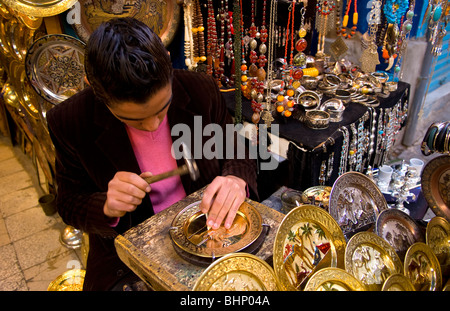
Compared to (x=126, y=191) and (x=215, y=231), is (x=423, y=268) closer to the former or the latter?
(x=215, y=231)

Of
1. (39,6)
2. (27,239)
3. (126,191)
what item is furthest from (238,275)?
(27,239)

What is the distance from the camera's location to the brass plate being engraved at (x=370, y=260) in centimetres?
86

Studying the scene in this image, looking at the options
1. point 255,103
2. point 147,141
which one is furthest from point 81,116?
point 255,103

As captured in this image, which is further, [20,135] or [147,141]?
[20,135]

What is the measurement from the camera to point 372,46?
9.74 ft

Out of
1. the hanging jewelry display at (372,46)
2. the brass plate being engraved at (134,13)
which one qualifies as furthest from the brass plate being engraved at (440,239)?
the hanging jewelry display at (372,46)

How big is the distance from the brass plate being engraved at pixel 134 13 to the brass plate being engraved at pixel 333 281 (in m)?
2.02

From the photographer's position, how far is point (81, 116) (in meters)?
1.16

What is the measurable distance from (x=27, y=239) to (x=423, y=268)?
2.79 metres

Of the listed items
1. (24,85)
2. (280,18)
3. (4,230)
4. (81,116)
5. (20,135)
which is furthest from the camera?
(20,135)

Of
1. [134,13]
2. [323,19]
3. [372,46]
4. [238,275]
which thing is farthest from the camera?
[323,19]
